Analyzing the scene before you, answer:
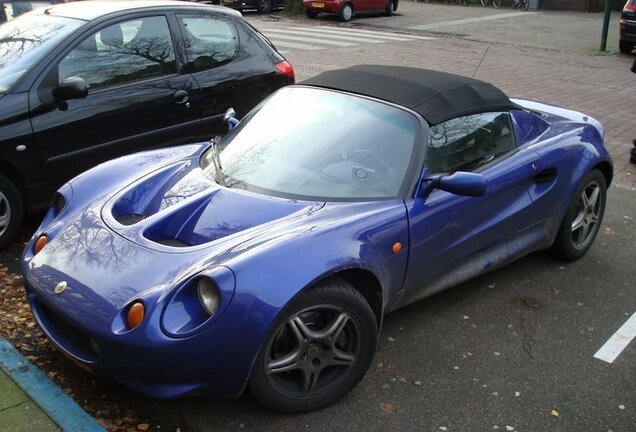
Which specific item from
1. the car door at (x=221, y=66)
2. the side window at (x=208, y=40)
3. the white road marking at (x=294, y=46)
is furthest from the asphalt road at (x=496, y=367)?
the white road marking at (x=294, y=46)

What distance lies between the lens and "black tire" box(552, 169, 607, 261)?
4.65m

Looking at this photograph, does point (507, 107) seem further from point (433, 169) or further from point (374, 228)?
point (374, 228)

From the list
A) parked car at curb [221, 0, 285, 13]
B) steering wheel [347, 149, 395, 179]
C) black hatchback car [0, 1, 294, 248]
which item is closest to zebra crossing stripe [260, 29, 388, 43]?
parked car at curb [221, 0, 285, 13]

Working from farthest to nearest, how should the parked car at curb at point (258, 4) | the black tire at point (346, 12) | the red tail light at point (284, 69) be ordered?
the parked car at curb at point (258, 4), the black tire at point (346, 12), the red tail light at point (284, 69)

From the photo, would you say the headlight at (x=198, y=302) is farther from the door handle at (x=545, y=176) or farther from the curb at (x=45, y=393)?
the door handle at (x=545, y=176)

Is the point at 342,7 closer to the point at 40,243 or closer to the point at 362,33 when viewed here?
the point at 362,33

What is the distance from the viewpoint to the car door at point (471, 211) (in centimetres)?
361

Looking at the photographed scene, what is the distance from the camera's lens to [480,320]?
4.03m

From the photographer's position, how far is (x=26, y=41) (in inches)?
203

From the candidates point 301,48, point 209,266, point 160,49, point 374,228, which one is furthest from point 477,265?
point 301,48

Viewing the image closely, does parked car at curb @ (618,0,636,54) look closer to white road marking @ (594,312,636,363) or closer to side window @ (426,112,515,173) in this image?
side window @ (426,112,515,173)

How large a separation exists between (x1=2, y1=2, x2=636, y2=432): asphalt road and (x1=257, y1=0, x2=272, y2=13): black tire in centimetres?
1970

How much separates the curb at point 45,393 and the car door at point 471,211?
1.71 m

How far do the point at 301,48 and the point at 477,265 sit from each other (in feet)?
39.2
